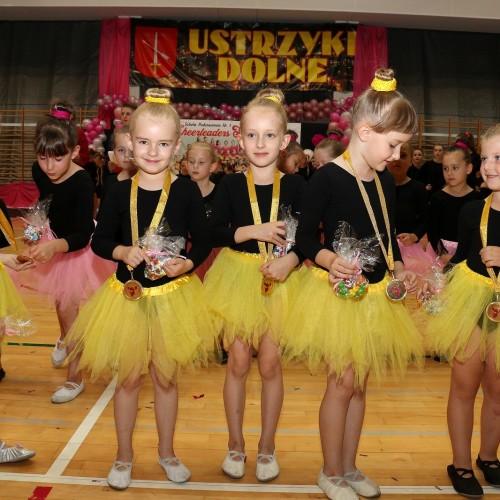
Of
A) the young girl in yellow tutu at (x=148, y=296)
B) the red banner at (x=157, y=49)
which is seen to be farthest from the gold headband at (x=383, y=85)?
the red banner at (x=157, y=49)

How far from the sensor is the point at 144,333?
9.15 feet

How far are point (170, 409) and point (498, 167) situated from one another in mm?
1799

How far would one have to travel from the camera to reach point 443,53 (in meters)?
14.4

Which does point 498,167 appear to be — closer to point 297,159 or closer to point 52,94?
point 297,159

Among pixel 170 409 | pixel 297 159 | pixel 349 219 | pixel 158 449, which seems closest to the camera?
pixel 349 219

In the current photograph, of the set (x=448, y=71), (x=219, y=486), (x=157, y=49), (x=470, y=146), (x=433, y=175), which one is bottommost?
(x=219, y=486)

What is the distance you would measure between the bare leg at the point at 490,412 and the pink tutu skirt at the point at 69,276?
237 centimetres

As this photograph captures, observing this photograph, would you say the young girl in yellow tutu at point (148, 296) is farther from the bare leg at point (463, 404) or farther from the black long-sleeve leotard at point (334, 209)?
the bare leg at point (463, 404)

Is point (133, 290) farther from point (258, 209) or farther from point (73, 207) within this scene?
point (73, 207)

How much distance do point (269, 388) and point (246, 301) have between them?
426mm

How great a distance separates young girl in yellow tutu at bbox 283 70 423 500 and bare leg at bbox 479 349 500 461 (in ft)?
1.18

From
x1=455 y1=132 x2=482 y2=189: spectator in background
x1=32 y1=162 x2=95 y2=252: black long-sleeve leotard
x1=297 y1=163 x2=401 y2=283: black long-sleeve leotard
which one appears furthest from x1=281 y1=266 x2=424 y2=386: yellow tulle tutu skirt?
x1=455 y1=132 x2=482 y2=189: spectator in background

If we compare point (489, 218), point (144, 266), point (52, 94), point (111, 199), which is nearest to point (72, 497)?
point (144, 266)

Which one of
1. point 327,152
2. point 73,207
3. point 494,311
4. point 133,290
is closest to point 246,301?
point 133,290
